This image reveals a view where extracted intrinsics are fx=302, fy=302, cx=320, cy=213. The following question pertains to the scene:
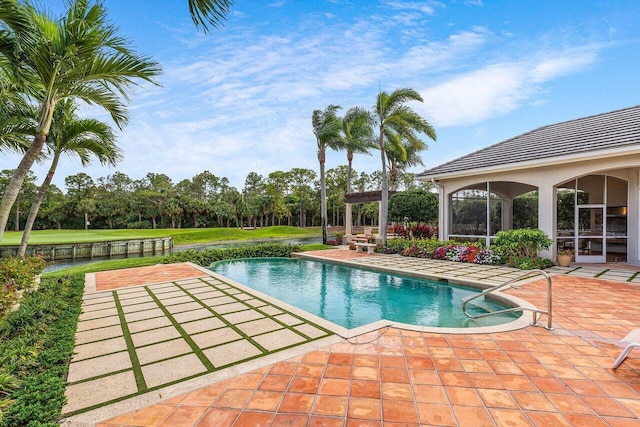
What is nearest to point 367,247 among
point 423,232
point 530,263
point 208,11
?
point 423,232

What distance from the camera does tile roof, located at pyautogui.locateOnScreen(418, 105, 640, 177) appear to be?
8.55m

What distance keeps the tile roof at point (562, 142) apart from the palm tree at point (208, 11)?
33.1 feet

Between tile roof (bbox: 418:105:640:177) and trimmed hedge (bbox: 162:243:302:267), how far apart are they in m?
7.16

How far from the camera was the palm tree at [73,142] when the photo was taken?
744 cm

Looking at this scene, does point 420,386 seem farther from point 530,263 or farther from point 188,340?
point 530,263

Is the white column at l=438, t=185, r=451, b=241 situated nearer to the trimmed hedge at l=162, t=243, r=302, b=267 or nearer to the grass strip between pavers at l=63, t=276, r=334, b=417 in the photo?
the trimmed hedge at l=162, t=243, r=302, b=267

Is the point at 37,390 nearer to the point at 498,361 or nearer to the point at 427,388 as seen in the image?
the point at 427,388

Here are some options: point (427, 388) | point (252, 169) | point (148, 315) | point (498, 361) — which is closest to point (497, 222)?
point (498, 361)

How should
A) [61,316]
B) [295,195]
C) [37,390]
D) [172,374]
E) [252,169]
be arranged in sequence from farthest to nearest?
1. [252,169]
2. [295,195]
3. [61,316]
4. [172,374]
5. [37,390]

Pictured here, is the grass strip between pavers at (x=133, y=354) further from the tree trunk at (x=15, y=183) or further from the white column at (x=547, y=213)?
the white column at (x=547, y=213)

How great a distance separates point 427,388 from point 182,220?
46430 millimetres

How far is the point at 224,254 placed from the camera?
12883mm

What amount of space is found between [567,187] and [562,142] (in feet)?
4.94

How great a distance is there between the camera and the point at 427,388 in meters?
2.72
